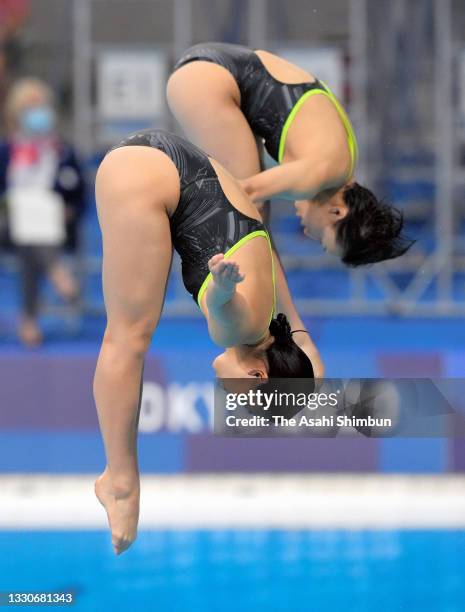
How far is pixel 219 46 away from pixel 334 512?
2.02m

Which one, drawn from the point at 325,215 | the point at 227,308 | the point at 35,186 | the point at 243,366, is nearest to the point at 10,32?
the point at 35,186

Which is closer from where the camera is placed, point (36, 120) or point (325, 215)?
point (325, 215)

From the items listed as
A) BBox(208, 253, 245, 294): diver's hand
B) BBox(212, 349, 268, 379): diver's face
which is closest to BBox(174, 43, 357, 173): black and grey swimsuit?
BBox(212, 349, 268, 379): diver's face

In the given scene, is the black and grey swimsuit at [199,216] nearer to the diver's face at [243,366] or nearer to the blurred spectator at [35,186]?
the diver's face at [243,366]

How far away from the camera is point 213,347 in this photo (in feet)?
18.0

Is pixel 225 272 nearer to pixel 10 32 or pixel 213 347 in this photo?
pixel 213 347

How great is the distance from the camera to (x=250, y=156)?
3.47 m

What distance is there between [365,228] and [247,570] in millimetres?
1562

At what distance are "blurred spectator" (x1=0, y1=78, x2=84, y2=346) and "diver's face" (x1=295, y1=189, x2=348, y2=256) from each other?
2.33m

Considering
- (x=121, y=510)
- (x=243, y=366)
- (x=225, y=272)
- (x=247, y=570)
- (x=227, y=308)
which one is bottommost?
(x=247, y=570)

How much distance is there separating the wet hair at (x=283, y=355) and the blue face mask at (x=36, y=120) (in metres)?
2.64

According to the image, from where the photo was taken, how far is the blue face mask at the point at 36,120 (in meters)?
5.52

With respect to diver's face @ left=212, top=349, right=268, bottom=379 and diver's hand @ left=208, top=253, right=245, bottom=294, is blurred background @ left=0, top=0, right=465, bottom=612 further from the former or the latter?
diver's hand @ left=208, top=253, right=245, bottom=294

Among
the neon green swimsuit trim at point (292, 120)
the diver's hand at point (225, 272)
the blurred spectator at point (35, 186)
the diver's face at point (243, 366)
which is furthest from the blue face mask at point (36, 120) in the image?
the diver's hand at point (225, 272)
